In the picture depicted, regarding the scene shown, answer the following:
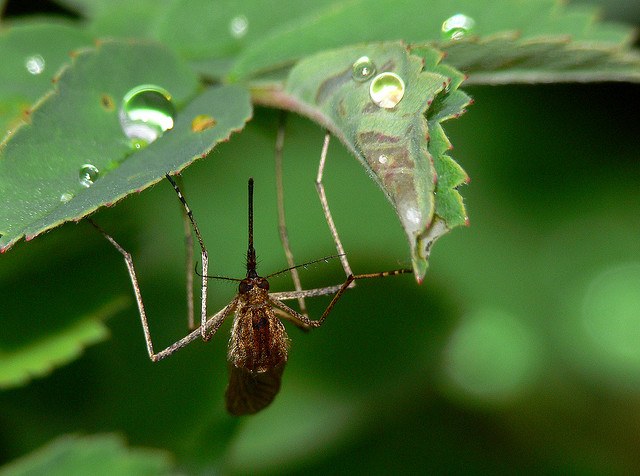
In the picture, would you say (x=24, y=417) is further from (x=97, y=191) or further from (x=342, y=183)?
(x=342, y=183)

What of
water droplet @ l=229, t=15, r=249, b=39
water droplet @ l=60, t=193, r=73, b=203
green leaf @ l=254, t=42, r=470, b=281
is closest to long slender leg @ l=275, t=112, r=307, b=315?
water droplet @ l=229, t=15, r=249, b=39

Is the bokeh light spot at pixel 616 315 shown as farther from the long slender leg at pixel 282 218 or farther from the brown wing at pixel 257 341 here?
the brown wing at pixel 257 341

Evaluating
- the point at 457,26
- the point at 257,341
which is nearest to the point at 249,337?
the point at 257,341

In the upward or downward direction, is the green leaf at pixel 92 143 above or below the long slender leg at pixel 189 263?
below

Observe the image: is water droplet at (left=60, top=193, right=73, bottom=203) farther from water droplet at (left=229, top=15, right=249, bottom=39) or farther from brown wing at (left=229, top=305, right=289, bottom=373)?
brown wing at (left=229, top=305, right=289, bottom=373)

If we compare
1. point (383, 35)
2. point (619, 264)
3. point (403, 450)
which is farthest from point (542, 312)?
point (383, 35)

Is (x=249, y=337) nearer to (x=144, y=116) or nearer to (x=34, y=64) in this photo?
(x=144, y=116)

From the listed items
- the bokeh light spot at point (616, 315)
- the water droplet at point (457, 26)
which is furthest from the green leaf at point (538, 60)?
the bokeh light spot at point (616, 315)
